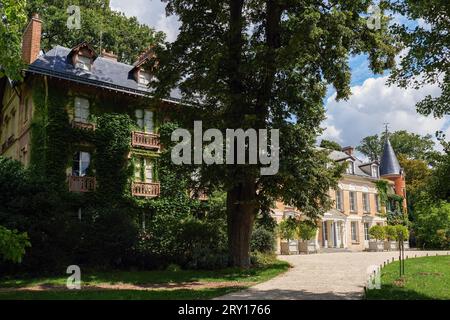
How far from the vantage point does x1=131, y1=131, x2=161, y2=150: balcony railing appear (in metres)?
25.3

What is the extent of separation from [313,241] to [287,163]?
1871cm

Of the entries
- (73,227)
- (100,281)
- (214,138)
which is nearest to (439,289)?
(214,138)

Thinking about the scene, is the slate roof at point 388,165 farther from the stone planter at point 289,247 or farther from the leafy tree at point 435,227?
the stone planter at point 289,247

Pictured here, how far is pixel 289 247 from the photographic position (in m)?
30.8

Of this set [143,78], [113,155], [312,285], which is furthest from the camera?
[143,78]

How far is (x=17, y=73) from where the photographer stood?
7.95 meters

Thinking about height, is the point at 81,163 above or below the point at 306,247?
above

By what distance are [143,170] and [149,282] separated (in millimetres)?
11499

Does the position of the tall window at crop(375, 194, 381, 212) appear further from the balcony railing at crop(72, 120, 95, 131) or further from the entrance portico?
the balcony railing at crop(72, 120, 95, 131)

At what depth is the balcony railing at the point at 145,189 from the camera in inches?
969

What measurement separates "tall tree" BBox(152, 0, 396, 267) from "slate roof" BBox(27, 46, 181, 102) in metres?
5.35

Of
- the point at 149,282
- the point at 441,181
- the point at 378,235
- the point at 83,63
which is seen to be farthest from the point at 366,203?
the point at 441,181

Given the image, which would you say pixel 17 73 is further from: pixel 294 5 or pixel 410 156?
pixel 410 156

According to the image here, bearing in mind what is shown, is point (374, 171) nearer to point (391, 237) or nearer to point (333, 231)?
point (391, 237)
